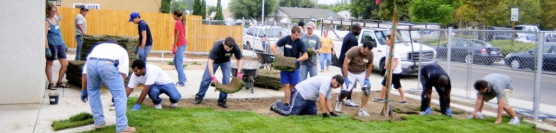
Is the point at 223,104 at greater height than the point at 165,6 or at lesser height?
lesser

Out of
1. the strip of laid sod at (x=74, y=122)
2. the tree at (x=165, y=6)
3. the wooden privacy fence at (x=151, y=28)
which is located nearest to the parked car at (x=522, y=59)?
the strip of laid sod at (x=74, y=122)

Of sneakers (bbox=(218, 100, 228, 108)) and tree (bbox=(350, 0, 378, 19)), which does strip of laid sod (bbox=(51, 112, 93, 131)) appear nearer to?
sneakers (bbox=(218, 100, 228, 108))

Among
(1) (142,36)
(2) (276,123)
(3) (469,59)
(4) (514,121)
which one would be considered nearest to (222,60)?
(2) (276,123)

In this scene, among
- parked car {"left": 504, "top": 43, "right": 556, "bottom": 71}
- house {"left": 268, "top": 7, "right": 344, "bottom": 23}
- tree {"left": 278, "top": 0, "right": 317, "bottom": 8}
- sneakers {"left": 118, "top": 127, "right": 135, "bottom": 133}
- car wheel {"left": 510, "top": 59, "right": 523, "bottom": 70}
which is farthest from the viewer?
tree {"left": 278, "top": 0, "right": 317, "bottom": 8}

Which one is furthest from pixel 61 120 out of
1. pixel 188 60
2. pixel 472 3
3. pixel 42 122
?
pixel 472 3

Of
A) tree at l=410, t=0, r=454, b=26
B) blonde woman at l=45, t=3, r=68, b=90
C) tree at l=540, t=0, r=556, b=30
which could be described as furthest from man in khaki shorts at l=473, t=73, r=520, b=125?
tree at l=410, t=0, r=454, b=26

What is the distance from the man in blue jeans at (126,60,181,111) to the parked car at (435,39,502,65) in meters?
6.23

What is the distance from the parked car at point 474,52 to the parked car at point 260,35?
10.8 meters

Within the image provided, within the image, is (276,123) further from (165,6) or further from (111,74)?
(165,6)

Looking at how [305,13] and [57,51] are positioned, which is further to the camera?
[305,13]

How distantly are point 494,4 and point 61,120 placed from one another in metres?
26.8

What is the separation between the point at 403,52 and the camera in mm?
15945

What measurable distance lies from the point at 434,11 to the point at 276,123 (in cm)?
3265

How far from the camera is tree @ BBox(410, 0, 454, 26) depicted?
121ft
